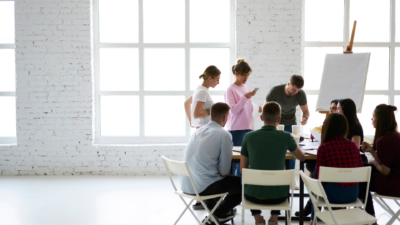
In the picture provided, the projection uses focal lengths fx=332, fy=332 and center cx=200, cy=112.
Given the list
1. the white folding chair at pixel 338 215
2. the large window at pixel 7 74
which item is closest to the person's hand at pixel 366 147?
the white folding chair at pixel 338 215

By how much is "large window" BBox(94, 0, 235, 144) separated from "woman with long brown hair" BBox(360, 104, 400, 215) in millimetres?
2759

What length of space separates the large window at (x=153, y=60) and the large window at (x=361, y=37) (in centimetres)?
120

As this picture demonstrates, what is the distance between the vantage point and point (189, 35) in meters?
4.99

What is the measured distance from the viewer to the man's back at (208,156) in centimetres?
250

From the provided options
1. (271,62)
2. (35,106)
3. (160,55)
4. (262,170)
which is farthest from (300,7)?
(35,106)

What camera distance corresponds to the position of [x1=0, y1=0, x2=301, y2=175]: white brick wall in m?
4.75

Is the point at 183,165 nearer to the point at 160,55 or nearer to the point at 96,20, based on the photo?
the point at 160,55

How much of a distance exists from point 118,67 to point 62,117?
1105 millimetres

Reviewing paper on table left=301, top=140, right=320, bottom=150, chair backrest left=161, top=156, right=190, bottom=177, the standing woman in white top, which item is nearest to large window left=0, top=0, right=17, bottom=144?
the standing woman in white top

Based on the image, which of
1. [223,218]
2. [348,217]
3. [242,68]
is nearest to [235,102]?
[242,68]

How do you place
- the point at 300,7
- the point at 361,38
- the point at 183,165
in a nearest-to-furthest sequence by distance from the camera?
the point at 183,165 < the point at 300,7 < the point at 361,38

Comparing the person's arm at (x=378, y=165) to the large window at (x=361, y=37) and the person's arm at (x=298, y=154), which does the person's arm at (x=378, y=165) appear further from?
the large window at (x=361, y=37)

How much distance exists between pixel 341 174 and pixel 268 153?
48 centimetres

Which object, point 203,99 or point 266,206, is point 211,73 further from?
point 266,206
